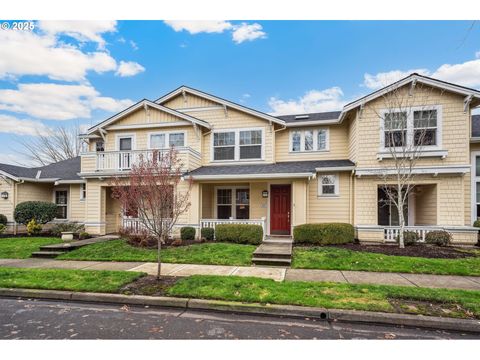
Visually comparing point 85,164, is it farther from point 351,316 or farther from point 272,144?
point 351,316

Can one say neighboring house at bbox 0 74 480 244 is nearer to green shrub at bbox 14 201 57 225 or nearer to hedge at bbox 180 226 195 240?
hedge at bbox 180 226 195 240

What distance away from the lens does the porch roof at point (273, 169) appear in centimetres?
1133

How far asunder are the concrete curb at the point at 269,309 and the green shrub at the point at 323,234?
240 inches

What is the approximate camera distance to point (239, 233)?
1070 centimetres

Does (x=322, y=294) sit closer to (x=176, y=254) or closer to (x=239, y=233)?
(x=176, y=254)

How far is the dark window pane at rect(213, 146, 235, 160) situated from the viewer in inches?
543

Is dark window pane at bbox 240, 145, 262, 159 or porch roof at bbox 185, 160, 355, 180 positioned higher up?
dark window pane at bbox 240, 145, 262, 159

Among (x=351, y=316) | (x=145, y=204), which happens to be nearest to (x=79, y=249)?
(x=145, y=204)

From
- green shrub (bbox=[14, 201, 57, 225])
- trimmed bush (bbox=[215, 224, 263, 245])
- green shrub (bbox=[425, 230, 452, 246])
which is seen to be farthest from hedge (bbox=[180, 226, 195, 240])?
green shrub (bbox=[425, 230, 452, 246])

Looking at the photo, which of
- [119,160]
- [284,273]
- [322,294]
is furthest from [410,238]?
[119,160]

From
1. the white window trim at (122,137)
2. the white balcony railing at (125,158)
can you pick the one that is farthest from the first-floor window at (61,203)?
the white window trim at (122,137)

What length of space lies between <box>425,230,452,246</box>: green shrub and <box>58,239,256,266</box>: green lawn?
24.0 feet

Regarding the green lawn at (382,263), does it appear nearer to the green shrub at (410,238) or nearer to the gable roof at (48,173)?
the green shrub at (410,238)

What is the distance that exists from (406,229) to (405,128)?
14.2 ft
